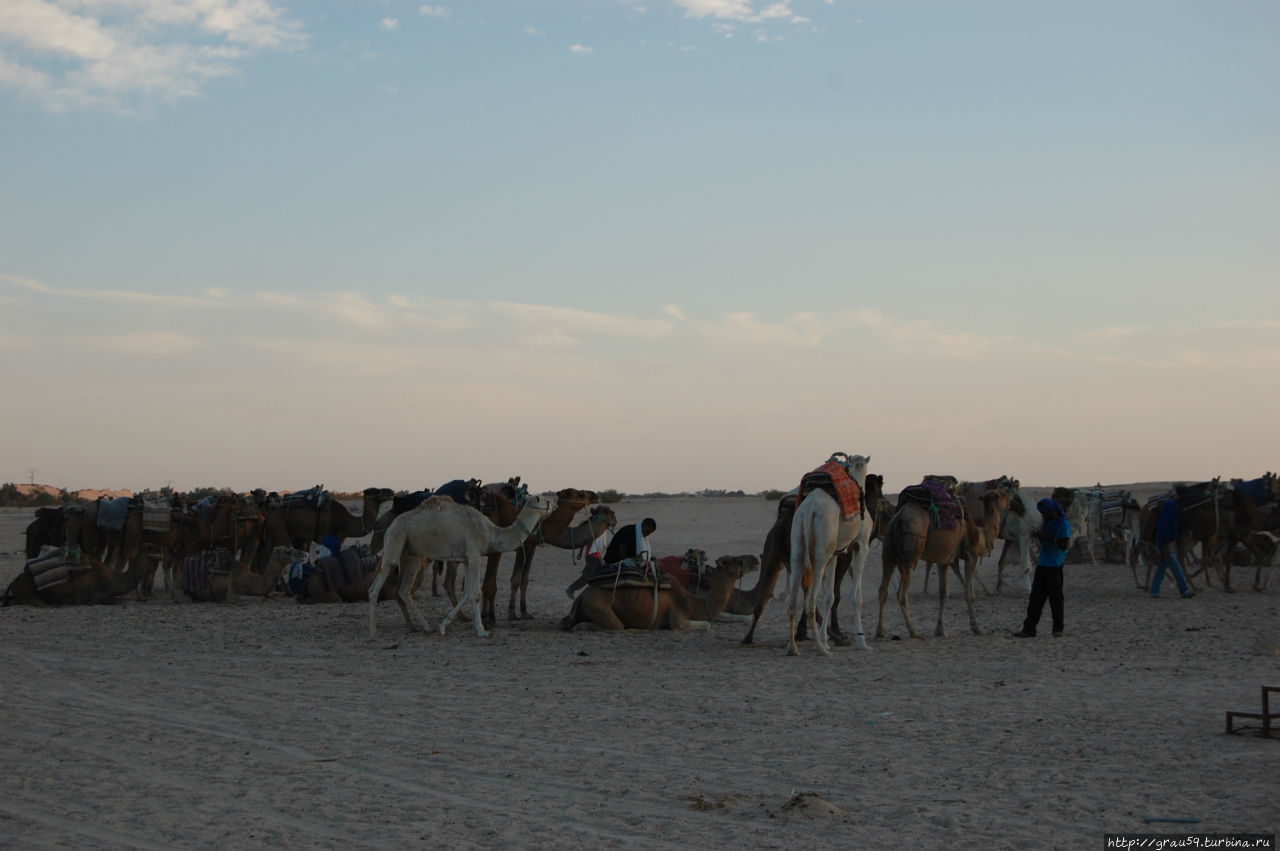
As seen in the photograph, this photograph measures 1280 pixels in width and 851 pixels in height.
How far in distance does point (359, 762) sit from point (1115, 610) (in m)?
14.3

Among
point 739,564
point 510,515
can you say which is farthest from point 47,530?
point 739,564

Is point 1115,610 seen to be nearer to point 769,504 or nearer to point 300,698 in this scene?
point 300,698

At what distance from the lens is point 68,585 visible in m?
20.3

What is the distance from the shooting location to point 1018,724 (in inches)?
378

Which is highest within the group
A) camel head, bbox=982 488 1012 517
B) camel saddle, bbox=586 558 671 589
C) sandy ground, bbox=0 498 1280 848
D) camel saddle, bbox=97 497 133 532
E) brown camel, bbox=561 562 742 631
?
camel head, bbox=982 488 1012 517

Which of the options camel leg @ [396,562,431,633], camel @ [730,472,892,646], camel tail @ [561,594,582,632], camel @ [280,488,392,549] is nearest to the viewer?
camel @ [730,472,892,646]

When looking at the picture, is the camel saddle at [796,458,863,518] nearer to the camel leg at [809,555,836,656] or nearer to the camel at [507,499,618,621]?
the camel leg at [809,555,836,656]

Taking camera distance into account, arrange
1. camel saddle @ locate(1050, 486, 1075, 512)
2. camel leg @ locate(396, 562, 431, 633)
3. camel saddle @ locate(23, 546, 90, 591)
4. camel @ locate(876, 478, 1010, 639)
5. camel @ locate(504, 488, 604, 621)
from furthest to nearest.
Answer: camel saddle @ locate(1050, 486, 1075, 512), camel saddle @ locate(23, 546, 90, 591), camel @ locate(504, 488, 604, 621), camel leg @ locate(396, 562, 431, 633), camel @ locate(876, 478, 1010, 639)

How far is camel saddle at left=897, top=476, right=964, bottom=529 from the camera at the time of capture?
15867 mm

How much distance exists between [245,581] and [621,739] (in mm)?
13711

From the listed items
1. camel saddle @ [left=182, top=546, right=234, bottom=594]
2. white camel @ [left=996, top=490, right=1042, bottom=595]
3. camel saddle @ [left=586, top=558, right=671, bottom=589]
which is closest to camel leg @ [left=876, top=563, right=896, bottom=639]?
camel saddle @ [left=586, top=558, right=671, bottom=589]

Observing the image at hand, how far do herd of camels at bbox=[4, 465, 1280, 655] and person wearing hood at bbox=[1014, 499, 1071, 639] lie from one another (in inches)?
33.1

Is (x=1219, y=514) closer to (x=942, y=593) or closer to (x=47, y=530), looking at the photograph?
(x=942, y=593)

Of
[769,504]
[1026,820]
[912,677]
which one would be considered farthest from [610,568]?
[769,504]
